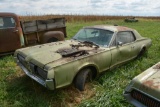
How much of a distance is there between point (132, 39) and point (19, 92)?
3808mm

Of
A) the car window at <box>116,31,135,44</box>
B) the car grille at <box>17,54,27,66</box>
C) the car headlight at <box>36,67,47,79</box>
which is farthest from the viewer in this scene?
the car window at <box>116,31,135,44</box>

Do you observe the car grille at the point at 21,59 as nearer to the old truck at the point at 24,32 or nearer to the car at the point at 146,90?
the old truck at the point at 24,32

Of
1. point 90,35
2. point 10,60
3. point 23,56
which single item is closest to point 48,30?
point 10,60

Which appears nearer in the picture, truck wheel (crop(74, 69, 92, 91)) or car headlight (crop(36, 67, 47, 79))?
car headlight (crop(36, 67, 47, 79))

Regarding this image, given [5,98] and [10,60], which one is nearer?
[5,98]

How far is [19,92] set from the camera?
470cm

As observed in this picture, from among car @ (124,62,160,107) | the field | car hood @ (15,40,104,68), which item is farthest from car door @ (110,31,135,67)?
car @ (124,62,160,107)

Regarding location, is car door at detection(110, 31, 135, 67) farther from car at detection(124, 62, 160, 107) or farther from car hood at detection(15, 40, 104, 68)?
car at detection(124, 62, 160, 107)

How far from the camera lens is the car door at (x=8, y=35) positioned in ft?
22.9

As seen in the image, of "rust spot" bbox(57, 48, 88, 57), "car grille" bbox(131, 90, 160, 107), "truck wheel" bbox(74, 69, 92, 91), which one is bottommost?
"truck wheel" bbox(74, 69, 92, 91)

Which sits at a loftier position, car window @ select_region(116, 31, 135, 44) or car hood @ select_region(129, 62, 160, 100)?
car window @ select_region(116, 31, 135, 44)

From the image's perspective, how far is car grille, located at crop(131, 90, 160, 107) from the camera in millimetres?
2875

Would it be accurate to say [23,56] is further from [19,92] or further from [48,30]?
[48,30]

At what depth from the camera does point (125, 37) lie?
596cm
